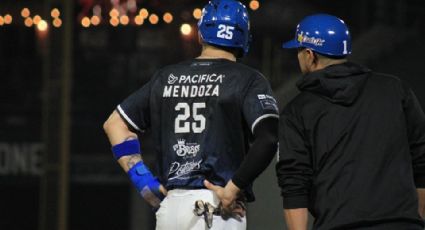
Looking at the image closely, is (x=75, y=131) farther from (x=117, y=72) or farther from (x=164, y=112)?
(x=164, y=112)

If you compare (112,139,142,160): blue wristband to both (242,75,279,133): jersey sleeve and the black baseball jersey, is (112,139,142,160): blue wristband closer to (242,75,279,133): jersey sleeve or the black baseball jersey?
the black baseball jersey

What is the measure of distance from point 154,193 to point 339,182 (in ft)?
3.05

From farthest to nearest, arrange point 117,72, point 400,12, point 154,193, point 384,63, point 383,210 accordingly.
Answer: point 117,72 < point 400,12 < point 384,63 < point 154,193 < point 383,210

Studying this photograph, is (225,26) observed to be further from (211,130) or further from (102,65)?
(102,65)

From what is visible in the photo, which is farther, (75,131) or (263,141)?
(75,131)

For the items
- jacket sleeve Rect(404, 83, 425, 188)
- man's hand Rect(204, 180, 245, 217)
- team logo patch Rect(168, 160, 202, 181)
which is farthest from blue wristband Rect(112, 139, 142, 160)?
jacket sleeve Rect(404, 83, 425, 188)

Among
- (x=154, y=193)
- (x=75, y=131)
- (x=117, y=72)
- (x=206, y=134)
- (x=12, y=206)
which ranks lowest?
(x=12, y=206)

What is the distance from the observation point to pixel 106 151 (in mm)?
11836

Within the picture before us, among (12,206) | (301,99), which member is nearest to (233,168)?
(301,99)

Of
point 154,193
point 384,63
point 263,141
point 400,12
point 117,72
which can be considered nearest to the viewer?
point 263,141

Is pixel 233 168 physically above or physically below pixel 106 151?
above

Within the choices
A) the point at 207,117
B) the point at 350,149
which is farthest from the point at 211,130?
the point at 350,149

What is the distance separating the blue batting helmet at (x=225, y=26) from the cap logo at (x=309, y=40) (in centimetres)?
35

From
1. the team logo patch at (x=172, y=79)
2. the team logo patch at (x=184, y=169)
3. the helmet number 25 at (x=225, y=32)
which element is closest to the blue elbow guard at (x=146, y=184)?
the team logo patch at (x=184, y=169)
